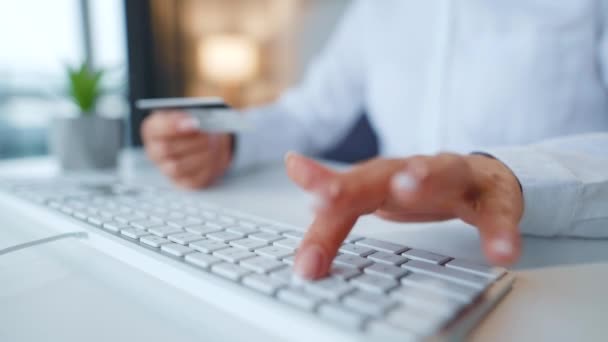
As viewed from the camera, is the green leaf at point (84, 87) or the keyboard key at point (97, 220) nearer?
the keyboard key at point (97, 220)

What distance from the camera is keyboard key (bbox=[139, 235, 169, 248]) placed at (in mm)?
292

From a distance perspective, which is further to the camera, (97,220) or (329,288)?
(97,220)

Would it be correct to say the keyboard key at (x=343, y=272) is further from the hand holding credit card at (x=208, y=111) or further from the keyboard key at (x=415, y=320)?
the hand holding credit card at (x=208, y=111)

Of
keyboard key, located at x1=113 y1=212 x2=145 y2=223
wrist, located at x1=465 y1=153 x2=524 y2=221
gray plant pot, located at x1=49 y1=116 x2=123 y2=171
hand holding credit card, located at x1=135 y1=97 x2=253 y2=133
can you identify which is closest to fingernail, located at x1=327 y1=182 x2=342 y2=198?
wrist, located at x1=465 y1=153 x2=524 y2=221

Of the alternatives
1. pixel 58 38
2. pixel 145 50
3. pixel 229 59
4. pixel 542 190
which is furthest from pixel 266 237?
pixel 229 59

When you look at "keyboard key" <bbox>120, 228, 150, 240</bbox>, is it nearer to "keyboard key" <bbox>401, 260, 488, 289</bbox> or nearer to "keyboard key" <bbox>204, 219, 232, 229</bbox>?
"keyboard key" <bbox>204, 219, 232, 229</bbox>

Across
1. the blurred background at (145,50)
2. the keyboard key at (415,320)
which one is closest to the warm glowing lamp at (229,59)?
the blurred background at (145,50)

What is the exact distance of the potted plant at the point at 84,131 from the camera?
715mm

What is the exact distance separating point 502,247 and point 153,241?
23 centimetres

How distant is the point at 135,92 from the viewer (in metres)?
0.90

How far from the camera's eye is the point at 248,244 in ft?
0.95

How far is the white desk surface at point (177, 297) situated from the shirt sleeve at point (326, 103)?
0.60 meters

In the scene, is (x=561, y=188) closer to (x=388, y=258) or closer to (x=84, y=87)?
(x=388, y=258)

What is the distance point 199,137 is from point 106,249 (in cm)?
36
